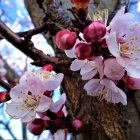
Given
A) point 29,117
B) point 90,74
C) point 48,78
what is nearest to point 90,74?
point 90,74

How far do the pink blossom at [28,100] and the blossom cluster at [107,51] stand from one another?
0.10 m

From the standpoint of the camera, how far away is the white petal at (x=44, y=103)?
75cm

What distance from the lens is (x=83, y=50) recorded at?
0.66m

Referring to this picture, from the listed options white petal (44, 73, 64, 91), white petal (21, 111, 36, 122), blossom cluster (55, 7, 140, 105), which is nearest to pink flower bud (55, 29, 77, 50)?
blossom cluster (55, 7, 140, 105)

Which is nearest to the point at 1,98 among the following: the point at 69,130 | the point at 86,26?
the point at 69,130

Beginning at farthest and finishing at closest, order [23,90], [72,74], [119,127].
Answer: [72,74]
[119,127]
[23,90]

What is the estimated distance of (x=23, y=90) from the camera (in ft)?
2.56

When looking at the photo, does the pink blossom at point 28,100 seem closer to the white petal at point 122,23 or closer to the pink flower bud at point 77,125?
the pink flower bud at point 77,125

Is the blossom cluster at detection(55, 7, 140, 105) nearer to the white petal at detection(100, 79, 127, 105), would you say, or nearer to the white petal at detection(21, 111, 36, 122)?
the white petal at detection(100, 79, 127, 105)

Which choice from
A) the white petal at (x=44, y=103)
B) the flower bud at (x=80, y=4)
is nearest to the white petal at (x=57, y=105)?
the white petal at (x=44, y=103)

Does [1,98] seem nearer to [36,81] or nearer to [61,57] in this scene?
[36,81]

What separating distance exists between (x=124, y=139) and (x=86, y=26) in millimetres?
379

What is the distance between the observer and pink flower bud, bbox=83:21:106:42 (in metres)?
0.63

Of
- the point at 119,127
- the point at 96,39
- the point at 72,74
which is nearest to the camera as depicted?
the point at 96,39
